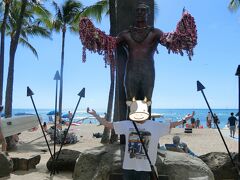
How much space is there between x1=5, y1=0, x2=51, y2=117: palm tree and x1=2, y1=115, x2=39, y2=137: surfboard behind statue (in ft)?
1.16

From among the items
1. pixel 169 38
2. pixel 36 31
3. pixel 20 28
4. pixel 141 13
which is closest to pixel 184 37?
pixel 169 38

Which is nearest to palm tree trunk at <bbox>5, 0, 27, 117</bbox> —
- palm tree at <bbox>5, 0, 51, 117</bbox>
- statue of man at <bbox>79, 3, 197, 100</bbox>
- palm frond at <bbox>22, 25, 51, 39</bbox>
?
palm tree at <bbox>5, 0, 51, 117</bbox>

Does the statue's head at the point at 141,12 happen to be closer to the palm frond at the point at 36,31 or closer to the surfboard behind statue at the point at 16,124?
the surfboard behind statue at the point at 16,124

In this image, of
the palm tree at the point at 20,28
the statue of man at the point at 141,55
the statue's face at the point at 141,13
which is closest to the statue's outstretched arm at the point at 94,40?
the statue of man at the point at 141,55

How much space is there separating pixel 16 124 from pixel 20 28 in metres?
4.00

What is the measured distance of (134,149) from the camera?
13.0 feet

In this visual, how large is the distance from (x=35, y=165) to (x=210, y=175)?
17.2 ft

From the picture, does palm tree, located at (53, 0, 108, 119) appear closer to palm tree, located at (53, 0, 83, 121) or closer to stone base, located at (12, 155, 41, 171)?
palm tree, located at (53, 0, 83, 121)

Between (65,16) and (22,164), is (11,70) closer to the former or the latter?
(22,164)

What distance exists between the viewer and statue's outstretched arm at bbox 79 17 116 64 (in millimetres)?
5484

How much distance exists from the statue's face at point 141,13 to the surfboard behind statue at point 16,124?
10.1m

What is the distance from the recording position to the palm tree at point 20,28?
47.1 ft

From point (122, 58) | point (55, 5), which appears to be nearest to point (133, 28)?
point (122, 58)

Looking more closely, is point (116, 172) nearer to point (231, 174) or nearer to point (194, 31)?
point (194, 31)
